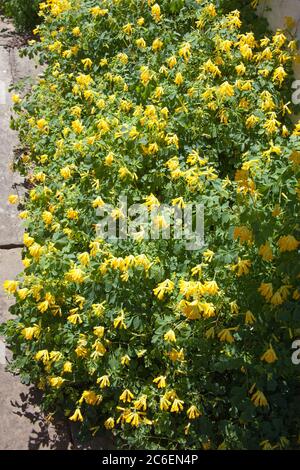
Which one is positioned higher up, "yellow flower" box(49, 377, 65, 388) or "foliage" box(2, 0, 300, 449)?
"foliage" box(2, 0, 300, 449)

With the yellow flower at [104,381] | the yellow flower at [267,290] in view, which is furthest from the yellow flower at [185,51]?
the yellow flower at [104,381]

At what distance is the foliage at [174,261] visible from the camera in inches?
119

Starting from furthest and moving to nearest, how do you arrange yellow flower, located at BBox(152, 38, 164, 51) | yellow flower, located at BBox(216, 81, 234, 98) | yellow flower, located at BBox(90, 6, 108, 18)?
yellow flower, located at BBox(90, 6, 108, 18)
yellow flower, located at BBox(152, 38, 164, 51)
yellow flower, located at BBox(216, 81, 234, 98)

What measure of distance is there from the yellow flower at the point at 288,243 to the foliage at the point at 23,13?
14.6 feet

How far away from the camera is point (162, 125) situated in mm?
3789

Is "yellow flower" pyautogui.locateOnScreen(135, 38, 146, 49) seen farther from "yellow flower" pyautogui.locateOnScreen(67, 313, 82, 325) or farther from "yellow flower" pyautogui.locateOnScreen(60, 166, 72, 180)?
"yellow flower" pyautogui.locateOnScreen(67, 313, 82, 325)

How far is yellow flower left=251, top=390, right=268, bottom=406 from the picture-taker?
2891mm

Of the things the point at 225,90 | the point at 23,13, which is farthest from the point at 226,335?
the point at 23,13

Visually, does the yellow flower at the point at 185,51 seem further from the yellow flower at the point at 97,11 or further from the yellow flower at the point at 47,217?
the yellow flower at the point at 47,217

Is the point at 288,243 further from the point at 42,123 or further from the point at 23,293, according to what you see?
the point at 42,123

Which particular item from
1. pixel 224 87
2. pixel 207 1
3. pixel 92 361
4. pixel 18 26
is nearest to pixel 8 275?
pixel 92 361

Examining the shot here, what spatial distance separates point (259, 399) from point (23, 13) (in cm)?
493

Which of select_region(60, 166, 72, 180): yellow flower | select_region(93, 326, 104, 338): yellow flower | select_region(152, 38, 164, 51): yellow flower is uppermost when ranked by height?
select_region(152, 38, 164, 51): yellow flower

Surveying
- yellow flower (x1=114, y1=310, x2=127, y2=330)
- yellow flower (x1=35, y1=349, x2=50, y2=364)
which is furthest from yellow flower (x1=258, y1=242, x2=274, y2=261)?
yellow flower (x1=35, y1=349, x2=50, y2=364)
